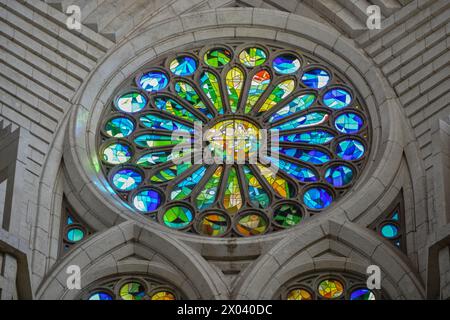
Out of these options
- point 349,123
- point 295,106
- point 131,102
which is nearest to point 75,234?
point 131,102

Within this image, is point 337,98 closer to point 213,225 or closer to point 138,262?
point 213,225

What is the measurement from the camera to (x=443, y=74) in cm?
2870

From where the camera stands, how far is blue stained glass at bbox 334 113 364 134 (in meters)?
29.4

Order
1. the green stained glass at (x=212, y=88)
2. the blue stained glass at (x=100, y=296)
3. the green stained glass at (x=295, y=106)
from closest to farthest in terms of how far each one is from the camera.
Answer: the blue stained glass at (x=100, y=296) → the green stained glass at (x=295, y=106) → the green stained glass at (x=212, y=88)

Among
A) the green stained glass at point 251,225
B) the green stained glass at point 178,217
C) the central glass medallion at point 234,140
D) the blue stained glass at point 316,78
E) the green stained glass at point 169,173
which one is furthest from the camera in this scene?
the blue stained glass at point 316,78

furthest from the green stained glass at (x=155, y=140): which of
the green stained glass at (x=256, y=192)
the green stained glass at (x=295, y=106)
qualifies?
the green stained glass at (x=295, y=106)

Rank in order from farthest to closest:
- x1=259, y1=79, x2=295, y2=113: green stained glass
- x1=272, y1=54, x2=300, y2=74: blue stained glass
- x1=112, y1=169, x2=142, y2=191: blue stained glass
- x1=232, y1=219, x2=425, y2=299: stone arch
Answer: x1=272, y1=54, x2=300, y2=74: blue stained glass < x1=259, y1=79, x2=295, y2=113: green stained glass < x1=112, y1=169, x2=142, y2=191: blue stained glass < x1=232, y1=219, x2=425, y2=299: stone arch

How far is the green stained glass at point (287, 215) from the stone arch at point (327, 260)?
55cm

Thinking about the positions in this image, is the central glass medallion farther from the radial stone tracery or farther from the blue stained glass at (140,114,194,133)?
the blue stained glass at (140,114,194,133)

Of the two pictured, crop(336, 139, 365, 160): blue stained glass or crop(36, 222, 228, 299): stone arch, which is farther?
crop(336, 139, 365, 160): blue stained glass

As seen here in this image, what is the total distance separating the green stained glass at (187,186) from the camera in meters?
28.6

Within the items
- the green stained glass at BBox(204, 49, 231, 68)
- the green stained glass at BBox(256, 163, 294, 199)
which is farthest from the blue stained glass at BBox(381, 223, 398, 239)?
the green stained glass at BBox(204, 49, 231, 68)

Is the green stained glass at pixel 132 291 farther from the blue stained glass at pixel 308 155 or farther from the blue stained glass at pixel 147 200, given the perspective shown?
the blue stained glass at pixel 308 155

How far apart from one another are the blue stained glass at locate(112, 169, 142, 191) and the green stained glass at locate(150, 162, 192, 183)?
0.23m
